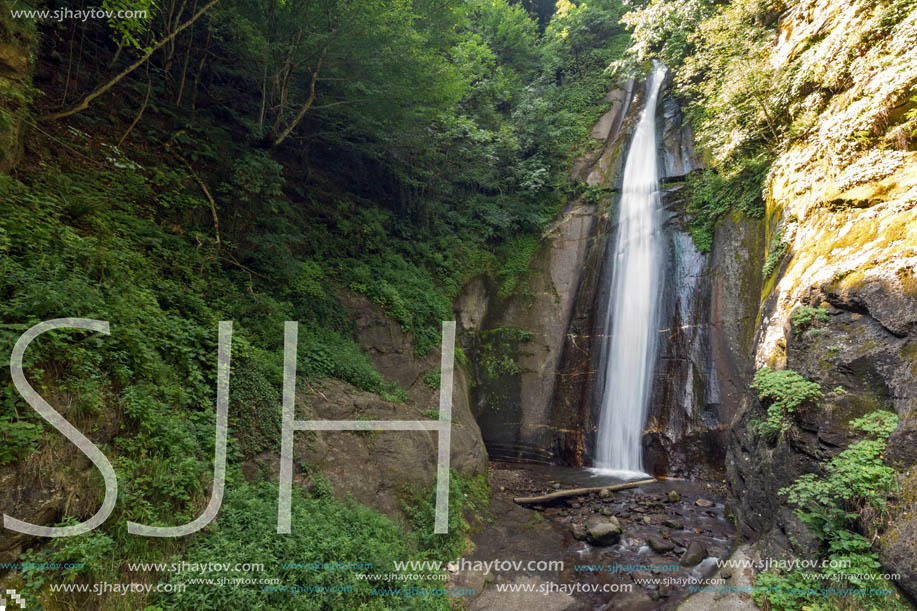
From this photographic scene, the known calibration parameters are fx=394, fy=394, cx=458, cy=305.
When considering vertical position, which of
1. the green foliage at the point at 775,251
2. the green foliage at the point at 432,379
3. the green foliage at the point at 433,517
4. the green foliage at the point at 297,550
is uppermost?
the green foliage at the point at 775,251

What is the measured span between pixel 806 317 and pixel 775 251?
2.54m

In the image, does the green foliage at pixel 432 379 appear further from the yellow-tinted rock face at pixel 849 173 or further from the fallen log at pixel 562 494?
the yellow-tinted rock face at pixel 849 173

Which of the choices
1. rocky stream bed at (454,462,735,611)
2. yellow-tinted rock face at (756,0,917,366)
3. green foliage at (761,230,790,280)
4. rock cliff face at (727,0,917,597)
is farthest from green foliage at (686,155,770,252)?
rocky stream bed at (454,462,735,611)

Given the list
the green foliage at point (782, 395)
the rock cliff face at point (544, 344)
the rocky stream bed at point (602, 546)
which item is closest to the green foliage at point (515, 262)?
the rock cliff face at point (544, 344)

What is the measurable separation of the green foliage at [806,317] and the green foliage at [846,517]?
54.1 inches

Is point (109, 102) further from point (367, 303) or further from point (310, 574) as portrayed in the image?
point (310, 574)

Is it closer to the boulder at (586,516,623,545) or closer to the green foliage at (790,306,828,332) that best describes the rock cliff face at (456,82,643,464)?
the boulder at (586,516,623,545)

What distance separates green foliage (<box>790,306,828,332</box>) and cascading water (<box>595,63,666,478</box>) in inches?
229

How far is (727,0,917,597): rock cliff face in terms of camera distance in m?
4.31

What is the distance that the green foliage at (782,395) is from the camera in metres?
4.93

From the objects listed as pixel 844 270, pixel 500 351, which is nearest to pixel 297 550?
pixel 844 270

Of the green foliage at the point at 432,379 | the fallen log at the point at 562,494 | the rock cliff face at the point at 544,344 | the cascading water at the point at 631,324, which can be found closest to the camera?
the fallen log at the point at 562,494

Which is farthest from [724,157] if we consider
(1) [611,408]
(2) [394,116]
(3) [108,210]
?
(3) [108,210]

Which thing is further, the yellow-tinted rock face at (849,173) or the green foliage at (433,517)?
the green foliage at (433,517)
